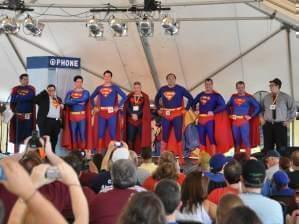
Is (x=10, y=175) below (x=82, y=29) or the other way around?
below

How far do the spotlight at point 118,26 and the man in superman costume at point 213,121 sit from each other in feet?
6.10

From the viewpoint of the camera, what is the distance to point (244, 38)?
12086mm

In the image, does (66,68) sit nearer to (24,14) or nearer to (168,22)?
(24,14)

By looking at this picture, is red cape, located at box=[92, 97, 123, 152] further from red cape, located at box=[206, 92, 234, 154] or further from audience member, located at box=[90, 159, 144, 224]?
audience member, located at box=[90, 159, 144, 224]

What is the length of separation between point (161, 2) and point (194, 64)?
2150 mm

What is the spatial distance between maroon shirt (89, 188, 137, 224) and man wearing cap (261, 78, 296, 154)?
301 inches

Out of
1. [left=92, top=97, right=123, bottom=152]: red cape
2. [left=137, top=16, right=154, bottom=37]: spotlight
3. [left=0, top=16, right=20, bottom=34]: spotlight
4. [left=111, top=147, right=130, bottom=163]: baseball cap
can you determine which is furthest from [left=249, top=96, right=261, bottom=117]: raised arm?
[left=111, top=147, right=130, bottom=163]: baseball cap

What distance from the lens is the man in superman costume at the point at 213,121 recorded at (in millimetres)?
10719

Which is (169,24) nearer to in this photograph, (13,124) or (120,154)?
(13,124)

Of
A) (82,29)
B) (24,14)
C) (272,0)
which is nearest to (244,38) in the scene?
(272,0)

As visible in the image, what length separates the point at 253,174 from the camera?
3.28m

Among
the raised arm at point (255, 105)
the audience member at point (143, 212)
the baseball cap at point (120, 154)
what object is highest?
the raised arm at point (255, 105)

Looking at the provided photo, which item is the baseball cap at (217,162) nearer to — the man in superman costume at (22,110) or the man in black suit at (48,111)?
the man in black suit at (48,111)

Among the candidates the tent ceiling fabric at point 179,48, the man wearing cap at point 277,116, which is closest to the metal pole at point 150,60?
the tent ceiling fabric at point 179,48
